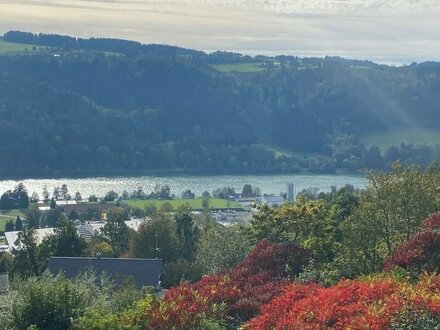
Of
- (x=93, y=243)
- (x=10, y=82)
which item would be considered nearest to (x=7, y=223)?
(x=93, y=243)

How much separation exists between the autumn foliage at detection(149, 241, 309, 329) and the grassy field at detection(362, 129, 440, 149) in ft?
285

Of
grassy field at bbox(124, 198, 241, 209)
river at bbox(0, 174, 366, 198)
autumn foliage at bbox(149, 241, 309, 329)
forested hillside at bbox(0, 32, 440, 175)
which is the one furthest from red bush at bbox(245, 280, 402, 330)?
forested hillside at bbox(0, 32, 440, 175)

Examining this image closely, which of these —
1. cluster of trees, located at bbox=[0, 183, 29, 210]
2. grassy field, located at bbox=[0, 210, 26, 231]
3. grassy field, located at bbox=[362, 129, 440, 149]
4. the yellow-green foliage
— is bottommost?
grassy field, located at bbox=[0, 210, 26, 231]

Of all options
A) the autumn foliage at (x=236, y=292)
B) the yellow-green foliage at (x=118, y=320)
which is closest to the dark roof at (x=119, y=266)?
the autumn foliage at (x=236, y=292)

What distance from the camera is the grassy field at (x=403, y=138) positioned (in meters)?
98.9

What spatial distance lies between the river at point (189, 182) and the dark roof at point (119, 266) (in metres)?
43.2

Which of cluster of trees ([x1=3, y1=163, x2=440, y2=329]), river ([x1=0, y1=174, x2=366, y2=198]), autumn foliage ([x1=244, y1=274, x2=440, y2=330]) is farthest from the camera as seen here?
river ([x1=0, y1=174, x2=366, y2=198])

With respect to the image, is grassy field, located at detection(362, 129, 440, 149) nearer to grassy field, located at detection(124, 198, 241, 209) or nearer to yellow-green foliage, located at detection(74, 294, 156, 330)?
grassy field, located at detection(124, 198, 241, 209)

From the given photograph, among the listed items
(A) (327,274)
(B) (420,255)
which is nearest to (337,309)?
(B) (420,255)

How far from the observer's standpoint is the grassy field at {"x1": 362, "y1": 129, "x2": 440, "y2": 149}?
9888cm

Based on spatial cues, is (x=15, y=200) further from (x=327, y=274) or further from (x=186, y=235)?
(x=327, y=274)

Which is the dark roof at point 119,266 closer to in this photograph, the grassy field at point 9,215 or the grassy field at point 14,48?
the grassy field at point 9,215

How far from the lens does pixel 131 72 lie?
123 metres

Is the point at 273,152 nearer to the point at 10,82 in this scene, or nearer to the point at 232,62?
the point at 10,82
